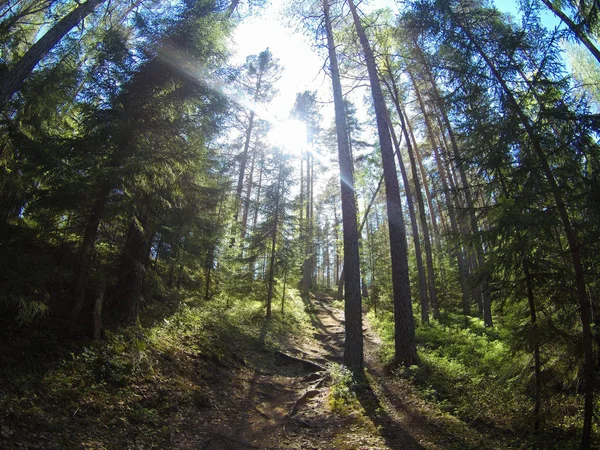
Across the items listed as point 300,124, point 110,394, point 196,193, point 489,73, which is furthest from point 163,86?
point 300,124

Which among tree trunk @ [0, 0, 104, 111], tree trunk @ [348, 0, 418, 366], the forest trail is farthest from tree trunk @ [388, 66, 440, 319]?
tree trunk @ [0, 0, 104, 111]

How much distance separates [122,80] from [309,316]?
15523mm

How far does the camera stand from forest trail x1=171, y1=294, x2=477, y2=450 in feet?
17.2

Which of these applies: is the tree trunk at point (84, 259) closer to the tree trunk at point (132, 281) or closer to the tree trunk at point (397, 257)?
the tree trunk at point (132, 281)

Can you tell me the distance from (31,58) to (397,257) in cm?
972

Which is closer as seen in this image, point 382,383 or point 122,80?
point 122,80

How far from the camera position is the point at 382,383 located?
795 centimetres

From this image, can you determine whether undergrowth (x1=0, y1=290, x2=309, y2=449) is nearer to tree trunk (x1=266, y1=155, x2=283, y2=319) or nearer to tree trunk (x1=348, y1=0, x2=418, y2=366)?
tree trunk (x1=348, y1=0, x2=418, y2=366)

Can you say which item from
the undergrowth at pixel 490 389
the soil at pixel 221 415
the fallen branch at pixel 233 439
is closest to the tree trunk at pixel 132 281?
the soil at pixel 221 415

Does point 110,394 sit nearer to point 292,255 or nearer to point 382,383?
point 382,383

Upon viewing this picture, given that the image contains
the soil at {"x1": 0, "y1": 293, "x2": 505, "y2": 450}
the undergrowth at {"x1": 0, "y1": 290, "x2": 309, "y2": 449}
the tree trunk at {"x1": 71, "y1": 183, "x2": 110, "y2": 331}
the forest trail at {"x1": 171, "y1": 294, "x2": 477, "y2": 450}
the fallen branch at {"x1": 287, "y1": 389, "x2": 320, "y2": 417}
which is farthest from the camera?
the fallen branch at {"x1": 287, "y1": 389, "x2": 320, "y2": 417}

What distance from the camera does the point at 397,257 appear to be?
9055 millimetres

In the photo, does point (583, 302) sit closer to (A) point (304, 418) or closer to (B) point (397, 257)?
(B) point (397, 257)

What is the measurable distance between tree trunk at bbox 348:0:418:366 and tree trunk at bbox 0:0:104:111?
8.21m
